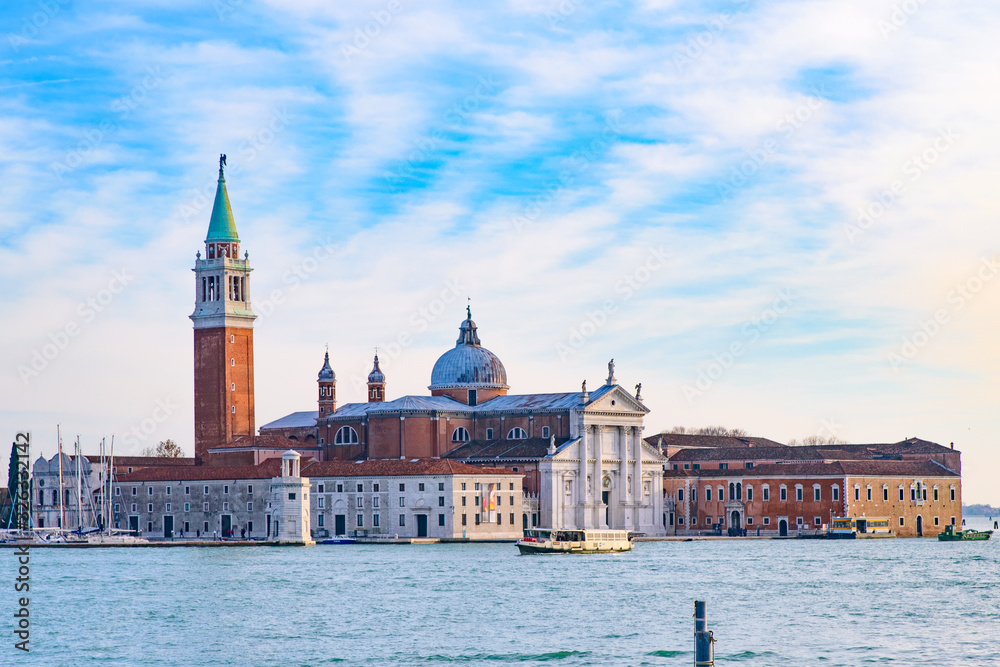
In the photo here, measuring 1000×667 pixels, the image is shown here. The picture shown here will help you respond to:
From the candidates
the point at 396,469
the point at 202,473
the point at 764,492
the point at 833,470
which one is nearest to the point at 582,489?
the point at 396,469

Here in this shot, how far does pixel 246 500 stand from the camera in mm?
80062

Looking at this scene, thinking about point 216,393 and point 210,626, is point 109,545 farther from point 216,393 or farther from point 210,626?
point 210,626

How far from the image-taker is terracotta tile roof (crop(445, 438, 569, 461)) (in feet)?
269

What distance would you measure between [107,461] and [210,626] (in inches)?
2023

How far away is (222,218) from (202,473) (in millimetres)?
14296

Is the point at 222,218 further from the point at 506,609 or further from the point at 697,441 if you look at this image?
the point at 506,609

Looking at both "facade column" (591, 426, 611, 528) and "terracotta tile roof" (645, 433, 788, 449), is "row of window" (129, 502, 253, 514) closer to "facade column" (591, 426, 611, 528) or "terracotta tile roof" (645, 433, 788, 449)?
"facade column" (591, 426, 611, 528)

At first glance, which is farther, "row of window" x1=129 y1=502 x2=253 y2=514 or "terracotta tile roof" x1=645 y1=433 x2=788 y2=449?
"terracotta tile roof" x1=645 y1=433 x2=788 y2=449

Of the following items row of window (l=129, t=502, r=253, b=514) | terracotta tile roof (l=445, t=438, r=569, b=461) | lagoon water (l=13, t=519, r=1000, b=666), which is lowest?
lagoon water (l=13, t=519, r=1000, b=666)

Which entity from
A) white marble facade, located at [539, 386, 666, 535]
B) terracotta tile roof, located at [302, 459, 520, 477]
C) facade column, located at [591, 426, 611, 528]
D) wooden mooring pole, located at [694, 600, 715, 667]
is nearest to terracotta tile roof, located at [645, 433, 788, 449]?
white marble facade, located at [539, 386, 666, 535]

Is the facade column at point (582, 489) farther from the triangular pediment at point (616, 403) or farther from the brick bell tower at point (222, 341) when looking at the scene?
the brick bell tower at point (222, 341)

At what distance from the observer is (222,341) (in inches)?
3418

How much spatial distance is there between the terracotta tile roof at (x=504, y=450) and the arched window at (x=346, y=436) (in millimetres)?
5317

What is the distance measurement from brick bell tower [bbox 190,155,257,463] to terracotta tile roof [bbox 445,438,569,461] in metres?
11.2
